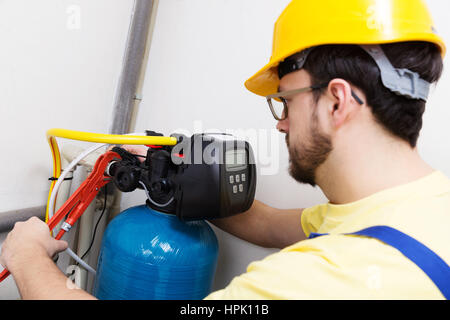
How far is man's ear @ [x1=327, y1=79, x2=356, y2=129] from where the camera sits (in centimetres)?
64

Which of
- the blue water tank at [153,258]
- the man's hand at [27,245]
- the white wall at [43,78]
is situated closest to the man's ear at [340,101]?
the blue water tank at [153,258]

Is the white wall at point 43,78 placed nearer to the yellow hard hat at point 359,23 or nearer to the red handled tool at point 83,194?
→ the red handled tool at point 83,194

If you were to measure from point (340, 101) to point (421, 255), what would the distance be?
1.11 ft

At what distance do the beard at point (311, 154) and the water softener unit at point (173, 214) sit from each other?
0.54ft

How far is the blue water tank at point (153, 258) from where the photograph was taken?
824mm

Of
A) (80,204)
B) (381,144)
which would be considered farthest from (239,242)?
(381,144)

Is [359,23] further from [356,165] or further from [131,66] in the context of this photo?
[131,66]

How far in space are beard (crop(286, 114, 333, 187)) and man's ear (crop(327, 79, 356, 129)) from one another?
0.04m

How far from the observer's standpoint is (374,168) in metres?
0.63

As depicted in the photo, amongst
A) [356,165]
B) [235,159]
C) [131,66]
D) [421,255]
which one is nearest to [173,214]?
[235,159]

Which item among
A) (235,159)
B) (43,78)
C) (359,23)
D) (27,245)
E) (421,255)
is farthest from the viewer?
(43,78)

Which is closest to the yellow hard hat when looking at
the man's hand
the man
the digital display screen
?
the man

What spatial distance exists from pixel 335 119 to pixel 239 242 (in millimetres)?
699
